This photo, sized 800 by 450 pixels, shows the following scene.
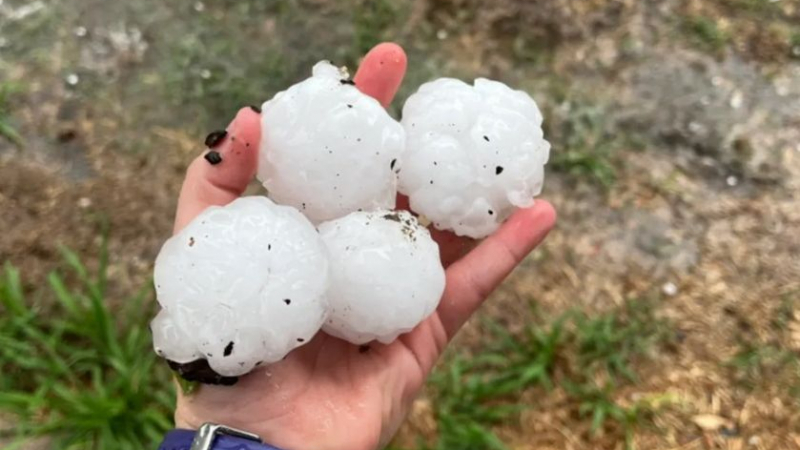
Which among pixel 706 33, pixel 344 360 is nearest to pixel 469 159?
pixel 344 360

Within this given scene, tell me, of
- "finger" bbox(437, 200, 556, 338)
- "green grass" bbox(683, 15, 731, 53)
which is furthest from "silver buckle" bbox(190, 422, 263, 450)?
"green grass" bbox(683, 15, 731, 53)

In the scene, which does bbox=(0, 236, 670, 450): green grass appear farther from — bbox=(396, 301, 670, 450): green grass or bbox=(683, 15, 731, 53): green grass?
bbox=(683, 15, 731, 53): green grass

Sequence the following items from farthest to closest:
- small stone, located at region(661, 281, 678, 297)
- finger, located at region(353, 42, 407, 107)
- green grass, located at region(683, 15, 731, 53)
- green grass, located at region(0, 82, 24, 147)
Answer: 1. green grass, located at region(683, 15, 731, 53)
2. green grass, located at region(0, 82, 24, 147)
3. small stone, located at region(661, 281, 678, 297)
4. finger, located at region(353, 42, 407, 107)

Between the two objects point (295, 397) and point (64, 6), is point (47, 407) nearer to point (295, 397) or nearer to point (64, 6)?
point (295, 397)

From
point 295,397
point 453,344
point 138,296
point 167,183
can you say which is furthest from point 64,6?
point 295,397

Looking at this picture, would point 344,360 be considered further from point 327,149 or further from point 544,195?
point 544,195

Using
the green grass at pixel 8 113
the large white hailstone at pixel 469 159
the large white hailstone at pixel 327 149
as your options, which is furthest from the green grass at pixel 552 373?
the green grass at pixel 8 113

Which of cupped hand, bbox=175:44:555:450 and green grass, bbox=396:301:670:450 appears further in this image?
green grass, bbox=396:301:670:450
